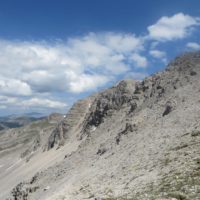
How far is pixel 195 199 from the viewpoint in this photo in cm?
2822

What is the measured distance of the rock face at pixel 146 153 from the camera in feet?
120

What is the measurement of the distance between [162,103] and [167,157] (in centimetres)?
2908

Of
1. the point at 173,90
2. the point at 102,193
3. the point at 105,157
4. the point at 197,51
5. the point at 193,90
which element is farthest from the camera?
the point at 197,51

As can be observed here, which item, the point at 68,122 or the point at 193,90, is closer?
A: the point at 193,90

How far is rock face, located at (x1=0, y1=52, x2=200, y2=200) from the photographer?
36688 mm

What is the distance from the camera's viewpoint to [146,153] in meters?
49.5

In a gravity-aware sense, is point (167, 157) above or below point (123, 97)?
below

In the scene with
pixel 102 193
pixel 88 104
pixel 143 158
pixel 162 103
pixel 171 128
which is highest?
pixel 88 104

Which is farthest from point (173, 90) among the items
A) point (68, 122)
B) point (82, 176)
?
point (68, 122)

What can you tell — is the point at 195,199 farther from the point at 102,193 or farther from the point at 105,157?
the point at 105,157

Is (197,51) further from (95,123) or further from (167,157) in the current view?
(167,157)

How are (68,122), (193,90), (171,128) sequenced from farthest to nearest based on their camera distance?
1. (68,122)
2. (193,90)
3. (171,128)

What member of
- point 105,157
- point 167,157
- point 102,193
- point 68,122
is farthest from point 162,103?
point 68,122

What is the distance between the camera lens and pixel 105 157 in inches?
2344
